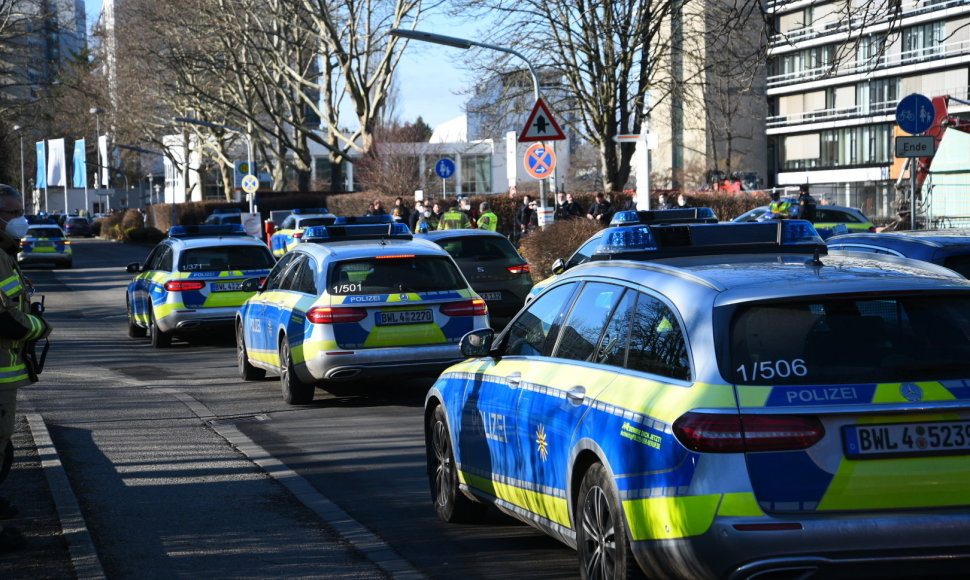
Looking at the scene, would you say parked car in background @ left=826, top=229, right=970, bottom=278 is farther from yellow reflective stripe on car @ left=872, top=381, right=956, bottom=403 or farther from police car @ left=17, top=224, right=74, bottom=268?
police car @ left=17, top=224, right=74, bottom=268

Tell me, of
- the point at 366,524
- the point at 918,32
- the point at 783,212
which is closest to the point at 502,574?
the point at 366,524

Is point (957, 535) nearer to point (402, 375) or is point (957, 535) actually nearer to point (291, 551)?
point (291, 551)

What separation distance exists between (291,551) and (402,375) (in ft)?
17.6

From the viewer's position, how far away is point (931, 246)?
9.73m

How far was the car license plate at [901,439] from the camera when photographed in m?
4.52

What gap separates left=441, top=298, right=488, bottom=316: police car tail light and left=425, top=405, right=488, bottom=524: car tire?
15.0 ft

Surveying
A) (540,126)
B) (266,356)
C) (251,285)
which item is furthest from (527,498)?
(540,126)

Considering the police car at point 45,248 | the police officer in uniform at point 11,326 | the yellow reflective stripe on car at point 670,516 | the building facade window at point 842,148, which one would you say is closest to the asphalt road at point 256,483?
the police officer in uniform at point 11,326

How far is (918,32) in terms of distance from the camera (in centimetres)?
7662

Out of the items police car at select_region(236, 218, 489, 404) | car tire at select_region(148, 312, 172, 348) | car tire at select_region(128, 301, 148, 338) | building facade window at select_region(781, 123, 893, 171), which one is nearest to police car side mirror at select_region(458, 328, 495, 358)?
police car at select_region(236, 218, 489, 404)

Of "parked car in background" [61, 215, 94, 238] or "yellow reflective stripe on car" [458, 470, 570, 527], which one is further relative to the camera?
"parked car in background" [61, 215, 94, 238]

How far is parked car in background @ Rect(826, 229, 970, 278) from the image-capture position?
9.67 meters

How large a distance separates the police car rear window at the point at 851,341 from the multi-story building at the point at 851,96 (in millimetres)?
62029

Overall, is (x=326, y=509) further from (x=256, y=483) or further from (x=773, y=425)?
(x=773, y=425)
